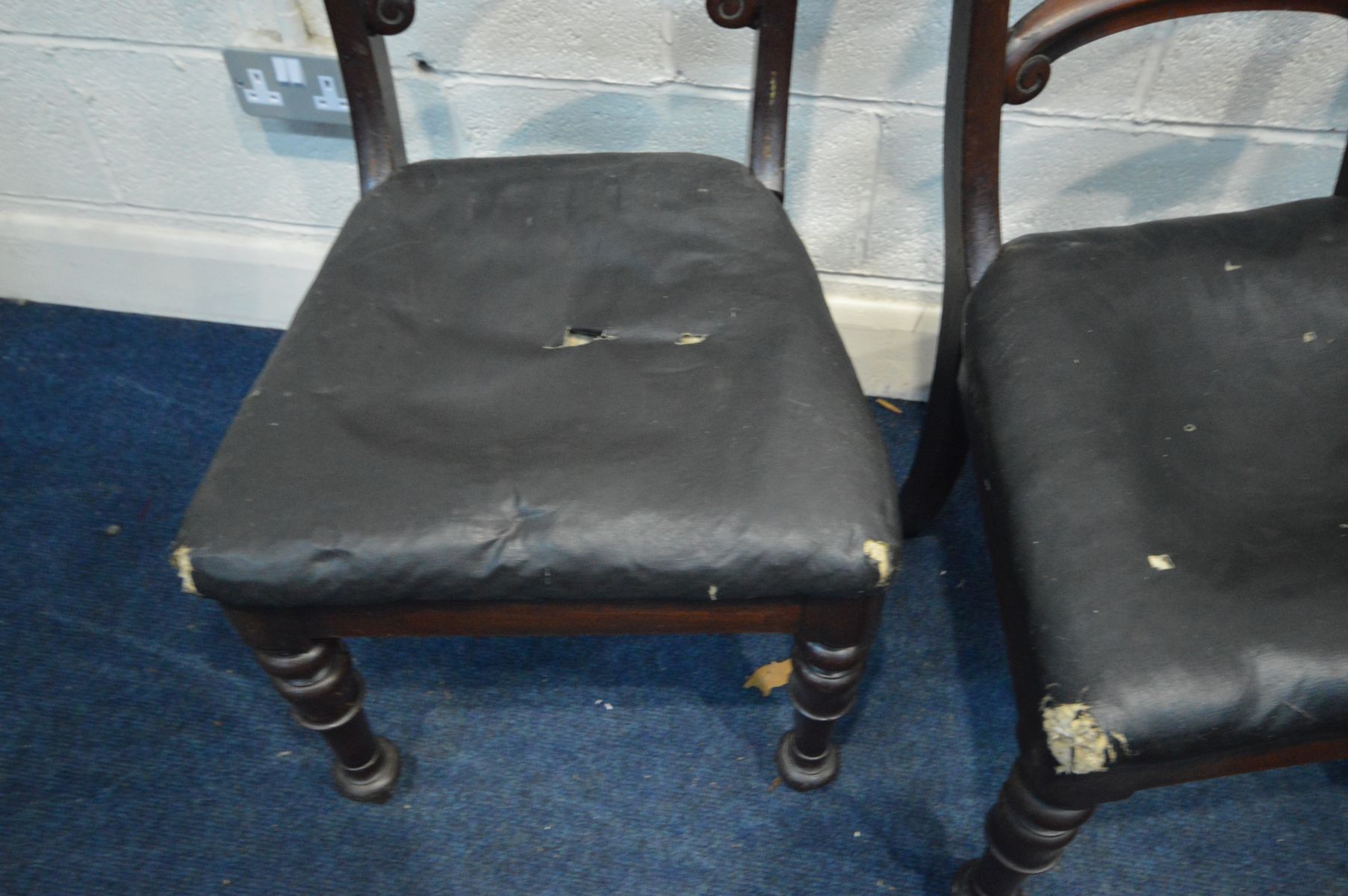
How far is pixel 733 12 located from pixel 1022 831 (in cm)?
74

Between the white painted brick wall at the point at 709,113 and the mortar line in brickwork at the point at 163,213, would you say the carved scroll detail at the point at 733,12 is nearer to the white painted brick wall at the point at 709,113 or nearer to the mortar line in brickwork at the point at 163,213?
the white painted brick wall at the point at 709,113

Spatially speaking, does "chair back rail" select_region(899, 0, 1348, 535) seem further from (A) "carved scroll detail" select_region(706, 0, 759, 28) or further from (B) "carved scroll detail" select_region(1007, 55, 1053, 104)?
(A) "carved scroll detail" select_region(706, 0, 759, 28)

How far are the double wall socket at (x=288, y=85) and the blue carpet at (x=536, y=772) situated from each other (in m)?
0.57

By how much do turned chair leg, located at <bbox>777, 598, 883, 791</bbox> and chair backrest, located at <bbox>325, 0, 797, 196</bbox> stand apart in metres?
0.45

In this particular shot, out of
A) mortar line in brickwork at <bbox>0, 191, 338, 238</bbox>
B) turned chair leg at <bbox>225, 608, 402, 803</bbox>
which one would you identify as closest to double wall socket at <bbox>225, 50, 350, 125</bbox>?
mortar line in brickwork at <bbox>0, 191, 338, 238</bbox>

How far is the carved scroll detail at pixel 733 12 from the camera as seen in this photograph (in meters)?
0.86

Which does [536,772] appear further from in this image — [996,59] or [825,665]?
[996,59]

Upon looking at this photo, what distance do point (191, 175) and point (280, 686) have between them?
0.92 meters

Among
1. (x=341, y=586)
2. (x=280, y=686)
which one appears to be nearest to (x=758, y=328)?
(x=341, y=586)

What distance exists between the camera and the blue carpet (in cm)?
94

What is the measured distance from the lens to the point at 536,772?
3.32ft

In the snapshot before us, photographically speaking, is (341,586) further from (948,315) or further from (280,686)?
(948,315)

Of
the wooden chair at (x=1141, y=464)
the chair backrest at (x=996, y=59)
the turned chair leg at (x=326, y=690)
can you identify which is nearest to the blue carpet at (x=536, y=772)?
the turned chair leg at (x=326, y=690)

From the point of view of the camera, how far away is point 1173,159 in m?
1.10
